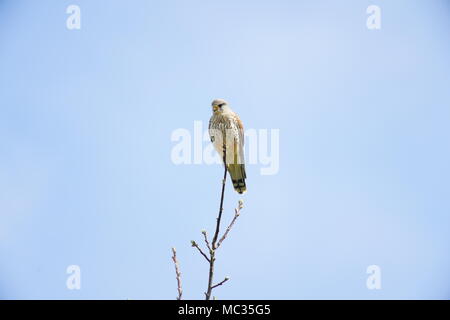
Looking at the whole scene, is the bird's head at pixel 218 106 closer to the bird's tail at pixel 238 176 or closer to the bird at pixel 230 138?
the bird at pixel 230 138

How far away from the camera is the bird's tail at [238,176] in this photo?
17.7ft

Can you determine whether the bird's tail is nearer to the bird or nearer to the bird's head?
the bird

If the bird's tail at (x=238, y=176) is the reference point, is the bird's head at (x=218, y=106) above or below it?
above

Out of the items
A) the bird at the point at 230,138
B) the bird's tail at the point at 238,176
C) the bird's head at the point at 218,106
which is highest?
the bird's head at the point at 218,106

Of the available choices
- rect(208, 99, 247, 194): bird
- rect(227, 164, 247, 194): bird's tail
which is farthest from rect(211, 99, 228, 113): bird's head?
rect(227, 164, 247, 194): bird's tail

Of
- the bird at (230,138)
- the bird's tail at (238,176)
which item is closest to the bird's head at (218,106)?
the bird at (230,138)

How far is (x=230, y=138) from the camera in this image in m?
5.30

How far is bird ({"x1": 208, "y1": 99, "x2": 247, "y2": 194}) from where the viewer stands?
5336mm

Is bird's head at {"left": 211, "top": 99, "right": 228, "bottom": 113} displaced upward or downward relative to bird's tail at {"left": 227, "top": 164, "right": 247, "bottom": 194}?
upward

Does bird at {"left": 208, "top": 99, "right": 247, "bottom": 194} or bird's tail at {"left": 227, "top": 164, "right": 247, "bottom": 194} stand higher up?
bird at {"left": 208, "top": 99, "right": 247, "bottom": 194}

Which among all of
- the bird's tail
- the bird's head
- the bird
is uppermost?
the bird's head
